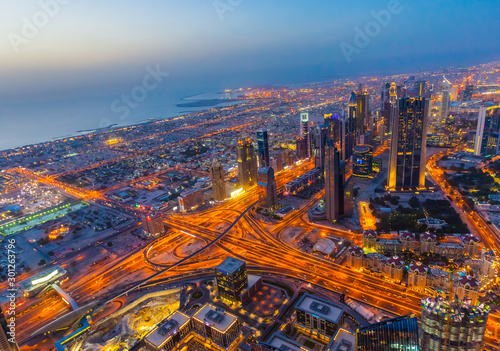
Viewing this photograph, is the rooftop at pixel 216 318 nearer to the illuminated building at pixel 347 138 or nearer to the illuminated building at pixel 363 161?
the illuminated building at pixel 363 161

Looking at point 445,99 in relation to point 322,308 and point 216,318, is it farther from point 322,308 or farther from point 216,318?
point 216,318

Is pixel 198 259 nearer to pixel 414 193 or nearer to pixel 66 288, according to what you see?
pixel 66 288

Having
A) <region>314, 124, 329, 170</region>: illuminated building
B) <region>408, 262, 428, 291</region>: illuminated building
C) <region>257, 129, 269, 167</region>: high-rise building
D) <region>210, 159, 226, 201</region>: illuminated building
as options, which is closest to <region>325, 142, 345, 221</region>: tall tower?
<region>408, 262, 428, 291</region>: illuminated building

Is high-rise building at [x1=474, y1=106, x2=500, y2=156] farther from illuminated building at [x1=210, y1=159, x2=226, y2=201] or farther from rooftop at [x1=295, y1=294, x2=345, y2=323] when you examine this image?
rooftop at [x1=295, y1=294, x2=345, y2=323]

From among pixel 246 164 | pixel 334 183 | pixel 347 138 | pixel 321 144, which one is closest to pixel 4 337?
pixel 334 183

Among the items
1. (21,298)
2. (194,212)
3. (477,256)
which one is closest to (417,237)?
(477,256)

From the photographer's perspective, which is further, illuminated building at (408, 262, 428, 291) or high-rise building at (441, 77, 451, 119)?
high-rise building at (441, 77, 451, 119)

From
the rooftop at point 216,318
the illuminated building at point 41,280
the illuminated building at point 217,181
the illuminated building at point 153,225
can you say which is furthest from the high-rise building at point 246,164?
the rooftop at point 216,318
